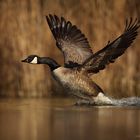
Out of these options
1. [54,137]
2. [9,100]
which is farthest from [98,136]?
[9,100]

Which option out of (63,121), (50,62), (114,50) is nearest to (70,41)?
(50,62)

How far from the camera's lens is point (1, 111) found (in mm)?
8664

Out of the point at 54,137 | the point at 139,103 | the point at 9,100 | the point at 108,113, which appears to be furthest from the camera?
the point at 9,100

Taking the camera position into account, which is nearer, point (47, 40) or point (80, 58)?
point (80, 58)

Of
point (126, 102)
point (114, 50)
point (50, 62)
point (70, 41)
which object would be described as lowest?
point (126, 102)

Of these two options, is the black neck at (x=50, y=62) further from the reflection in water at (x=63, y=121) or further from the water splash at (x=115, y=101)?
the water splash at (x=115, y=101)

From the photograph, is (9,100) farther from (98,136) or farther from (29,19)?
(98,136)

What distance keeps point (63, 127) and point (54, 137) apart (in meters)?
0.76

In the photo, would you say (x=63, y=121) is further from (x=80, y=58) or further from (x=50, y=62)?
(x=80, y=58)

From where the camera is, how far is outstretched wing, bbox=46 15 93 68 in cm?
1003

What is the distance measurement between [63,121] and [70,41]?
8.65 feet

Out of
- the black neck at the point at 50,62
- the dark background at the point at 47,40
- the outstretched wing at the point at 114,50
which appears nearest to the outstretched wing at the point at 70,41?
the black neck at the point at 50,62

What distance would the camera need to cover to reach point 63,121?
7.66 m

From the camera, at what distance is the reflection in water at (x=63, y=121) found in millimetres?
6480
